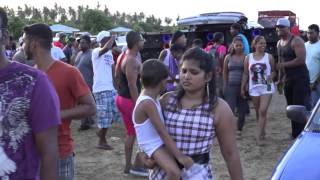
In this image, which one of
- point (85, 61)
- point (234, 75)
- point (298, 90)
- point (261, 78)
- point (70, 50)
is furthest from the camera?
point (70, 50)

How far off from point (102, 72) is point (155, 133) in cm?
524

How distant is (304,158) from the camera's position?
12.3 ft

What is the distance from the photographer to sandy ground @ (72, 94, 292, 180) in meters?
6.80

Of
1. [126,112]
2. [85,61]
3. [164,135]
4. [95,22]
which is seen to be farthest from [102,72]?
[95,22]

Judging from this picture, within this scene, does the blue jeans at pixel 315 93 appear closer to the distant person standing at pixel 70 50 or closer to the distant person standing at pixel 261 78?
the distant person standing at pixel 261 78

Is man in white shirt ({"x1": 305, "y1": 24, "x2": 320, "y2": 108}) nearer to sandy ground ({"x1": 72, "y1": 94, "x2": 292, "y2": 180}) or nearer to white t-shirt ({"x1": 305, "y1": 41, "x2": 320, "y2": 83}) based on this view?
white t-shirt ({"x1": 305, "y1": 41, "x2": 320, "y2": 83})

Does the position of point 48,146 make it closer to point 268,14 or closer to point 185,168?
point 185,168

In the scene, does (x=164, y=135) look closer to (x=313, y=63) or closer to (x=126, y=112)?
(x=126, y=112)

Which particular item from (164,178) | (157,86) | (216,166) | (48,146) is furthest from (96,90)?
(48,146)

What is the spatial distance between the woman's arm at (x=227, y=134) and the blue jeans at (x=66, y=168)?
1.06 m

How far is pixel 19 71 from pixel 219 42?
10817 mm

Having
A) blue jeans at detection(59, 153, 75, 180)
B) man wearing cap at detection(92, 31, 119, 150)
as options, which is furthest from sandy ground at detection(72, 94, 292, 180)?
blue jeans at detection(59, 153, 75, 180)

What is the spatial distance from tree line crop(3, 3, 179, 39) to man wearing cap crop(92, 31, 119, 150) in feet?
108

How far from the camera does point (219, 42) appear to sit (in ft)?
42.0
